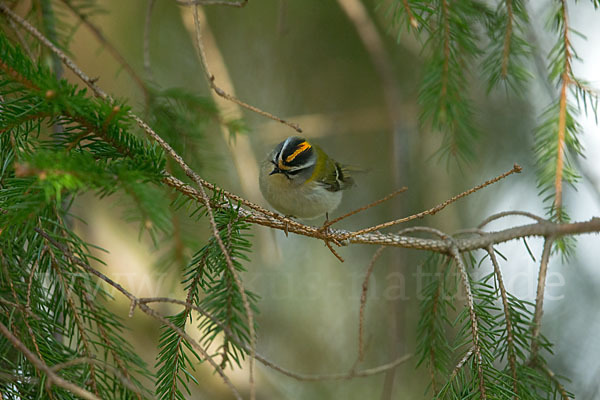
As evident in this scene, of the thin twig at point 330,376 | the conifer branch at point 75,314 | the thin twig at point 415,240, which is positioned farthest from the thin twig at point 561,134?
the conifer branch at point 75,314

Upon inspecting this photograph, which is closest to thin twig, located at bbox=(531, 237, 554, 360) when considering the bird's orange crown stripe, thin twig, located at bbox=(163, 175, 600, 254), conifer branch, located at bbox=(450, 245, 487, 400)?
thin twig, located at bbox=(163, 175, 600, 254)

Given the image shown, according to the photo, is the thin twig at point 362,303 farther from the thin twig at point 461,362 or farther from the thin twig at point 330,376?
the thin twig at point 461,362

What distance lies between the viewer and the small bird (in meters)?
2.63

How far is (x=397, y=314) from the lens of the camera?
2520 millimetres

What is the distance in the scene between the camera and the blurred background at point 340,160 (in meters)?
2.55

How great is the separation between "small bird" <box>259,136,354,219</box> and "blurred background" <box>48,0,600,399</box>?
0.13 metres

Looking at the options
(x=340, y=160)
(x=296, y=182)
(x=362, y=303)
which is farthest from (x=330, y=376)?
(x=340, y=160)

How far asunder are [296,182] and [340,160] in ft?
3.63

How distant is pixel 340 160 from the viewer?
3.76 metres

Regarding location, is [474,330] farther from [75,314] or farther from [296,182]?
[296,182]

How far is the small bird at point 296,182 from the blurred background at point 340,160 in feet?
0.42

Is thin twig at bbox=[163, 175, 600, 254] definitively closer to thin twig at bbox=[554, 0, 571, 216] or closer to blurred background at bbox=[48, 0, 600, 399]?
thin twig at bbox=[554, 0, 571, 216]

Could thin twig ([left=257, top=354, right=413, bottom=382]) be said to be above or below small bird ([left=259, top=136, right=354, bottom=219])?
below

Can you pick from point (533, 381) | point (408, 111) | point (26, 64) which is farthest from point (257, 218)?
point (408, 111)
